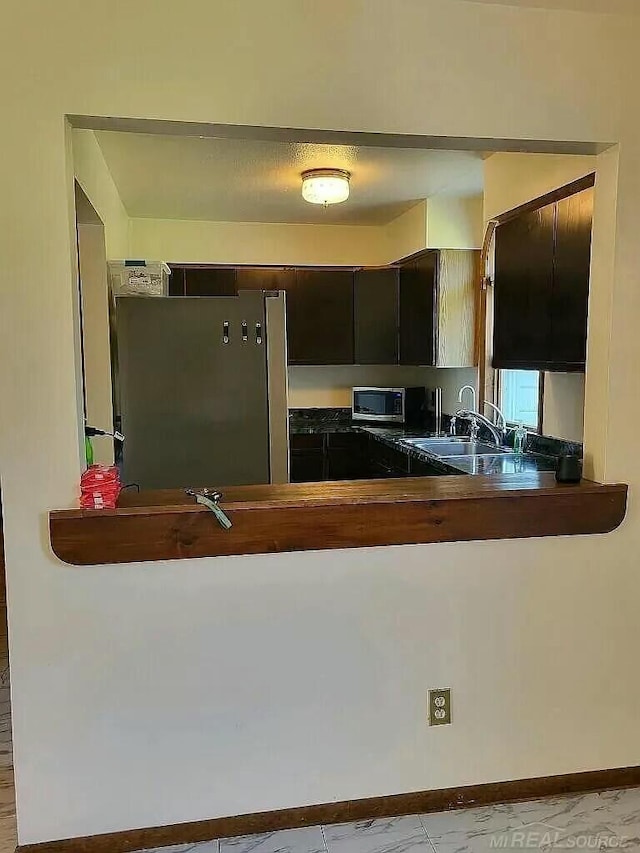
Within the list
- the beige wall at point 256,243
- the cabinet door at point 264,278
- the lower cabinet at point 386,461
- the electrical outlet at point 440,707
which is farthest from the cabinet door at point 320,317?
the electrical outlet at point 440,707

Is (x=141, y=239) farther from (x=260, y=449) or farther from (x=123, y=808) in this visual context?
(x=123, y=808)

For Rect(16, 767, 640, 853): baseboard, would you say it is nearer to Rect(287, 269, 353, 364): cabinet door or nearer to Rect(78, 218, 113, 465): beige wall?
Rect(78, 218, 113, 465): beige wall

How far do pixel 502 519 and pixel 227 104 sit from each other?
4.54 ft

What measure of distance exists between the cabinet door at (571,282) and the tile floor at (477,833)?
4.81 ft

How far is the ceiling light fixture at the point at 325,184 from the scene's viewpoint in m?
3.59

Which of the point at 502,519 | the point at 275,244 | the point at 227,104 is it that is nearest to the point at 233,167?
the point at 275,244

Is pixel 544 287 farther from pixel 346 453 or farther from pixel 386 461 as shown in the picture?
pixel 346 453

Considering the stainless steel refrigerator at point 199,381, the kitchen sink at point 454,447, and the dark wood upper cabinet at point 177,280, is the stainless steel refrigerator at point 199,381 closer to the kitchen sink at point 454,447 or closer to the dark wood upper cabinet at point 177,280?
the kitchen sink at point 454,447

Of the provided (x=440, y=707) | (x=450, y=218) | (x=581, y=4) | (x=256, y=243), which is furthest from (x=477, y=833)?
(x=256, y=243)

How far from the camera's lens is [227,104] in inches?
67.5

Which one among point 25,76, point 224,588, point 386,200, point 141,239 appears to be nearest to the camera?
point 25,76

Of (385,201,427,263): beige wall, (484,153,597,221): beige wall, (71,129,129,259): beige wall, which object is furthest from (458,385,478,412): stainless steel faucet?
(71,129,129,259): beige wall

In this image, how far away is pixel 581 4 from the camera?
5.83 feet

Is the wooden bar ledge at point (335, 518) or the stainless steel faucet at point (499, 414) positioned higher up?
the stainless steel faucet at point (499, 414)
